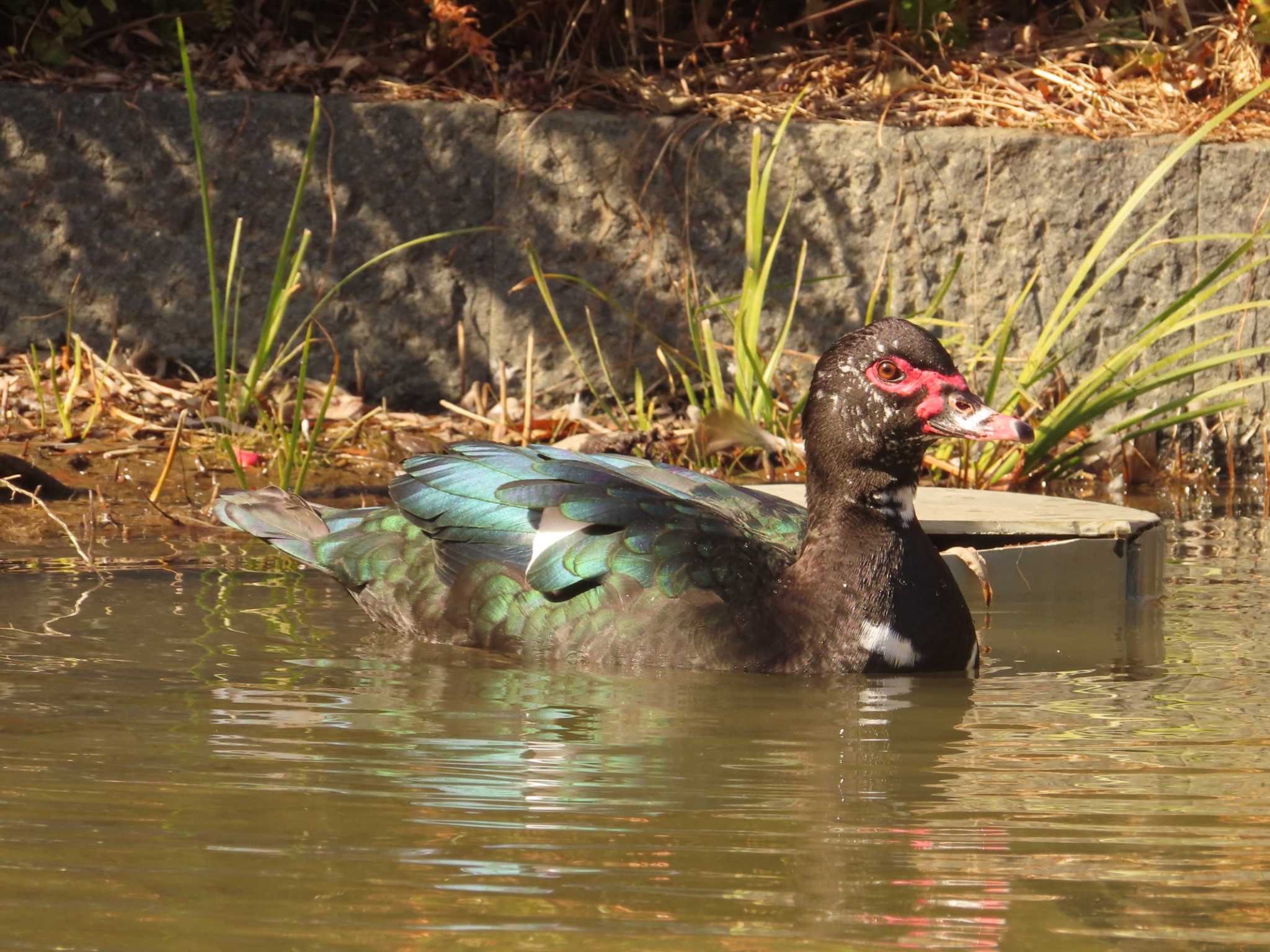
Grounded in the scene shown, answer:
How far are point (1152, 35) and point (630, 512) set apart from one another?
4.75 m

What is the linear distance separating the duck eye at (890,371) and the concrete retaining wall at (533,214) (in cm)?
312

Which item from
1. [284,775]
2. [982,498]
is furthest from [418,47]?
[284,775]

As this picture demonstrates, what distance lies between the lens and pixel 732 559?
4.01 metres

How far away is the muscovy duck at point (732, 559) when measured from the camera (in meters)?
3.94

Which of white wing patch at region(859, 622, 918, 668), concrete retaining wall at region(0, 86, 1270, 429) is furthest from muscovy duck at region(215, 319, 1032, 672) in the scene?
concrete retaining wall at region(0, 86, 1270, 429)

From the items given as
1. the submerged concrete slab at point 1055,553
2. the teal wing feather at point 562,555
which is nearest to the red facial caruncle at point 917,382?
the teal wing feather at point 562,555

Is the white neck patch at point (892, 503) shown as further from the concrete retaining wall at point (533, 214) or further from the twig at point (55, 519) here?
the concrete retaining wall at point (533, 214)

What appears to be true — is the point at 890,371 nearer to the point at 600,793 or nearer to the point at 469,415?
the point at 600,793

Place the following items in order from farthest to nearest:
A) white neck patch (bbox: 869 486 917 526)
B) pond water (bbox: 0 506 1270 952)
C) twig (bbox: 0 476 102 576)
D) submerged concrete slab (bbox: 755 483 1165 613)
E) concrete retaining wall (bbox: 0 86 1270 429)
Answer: concrete retaining wall (bbox: 0 86 1270 429) < submerged concrete slab (bbox: 755 483 1165 613) < twig (bbox: 0 476 102 576) < white neck patch (bbox: 869 486 917 526) < pond water (bbox: 0 506 1270 952)

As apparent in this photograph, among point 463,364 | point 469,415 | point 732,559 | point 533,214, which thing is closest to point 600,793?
point 732,559

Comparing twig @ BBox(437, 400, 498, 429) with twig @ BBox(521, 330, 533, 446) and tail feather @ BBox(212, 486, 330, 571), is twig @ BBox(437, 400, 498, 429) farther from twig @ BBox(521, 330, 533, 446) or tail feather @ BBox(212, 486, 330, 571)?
tail feather @ BBox(212, 486, 330, 571)

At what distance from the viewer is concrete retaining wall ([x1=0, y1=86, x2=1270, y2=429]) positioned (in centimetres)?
699

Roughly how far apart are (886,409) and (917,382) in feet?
0.30

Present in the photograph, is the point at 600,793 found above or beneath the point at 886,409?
beneath
